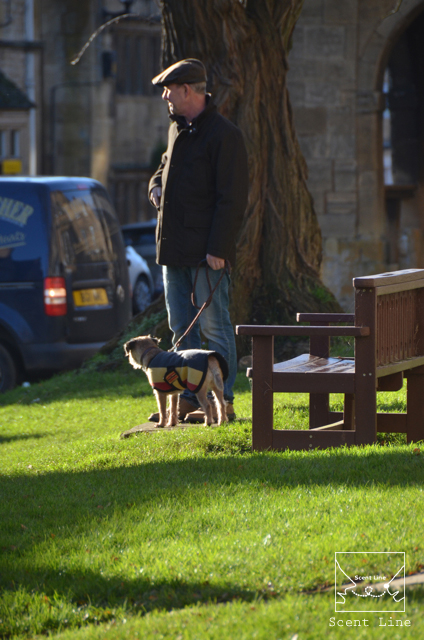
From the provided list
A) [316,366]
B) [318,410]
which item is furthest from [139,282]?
[316,366]

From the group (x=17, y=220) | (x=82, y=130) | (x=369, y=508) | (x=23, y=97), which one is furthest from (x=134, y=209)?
(x=369, y=508)

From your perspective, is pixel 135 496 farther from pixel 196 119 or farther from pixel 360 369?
pixel 196 119

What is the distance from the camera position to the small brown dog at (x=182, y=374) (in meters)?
6.14

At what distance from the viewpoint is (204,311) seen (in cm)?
642

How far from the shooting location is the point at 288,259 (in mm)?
9852

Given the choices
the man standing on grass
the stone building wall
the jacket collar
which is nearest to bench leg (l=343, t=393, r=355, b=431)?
the man standing on grass

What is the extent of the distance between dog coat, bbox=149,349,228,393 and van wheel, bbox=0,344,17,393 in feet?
14.2

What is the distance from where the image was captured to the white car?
16812 millimetres

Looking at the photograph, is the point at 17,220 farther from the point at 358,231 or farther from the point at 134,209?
the point at 134,209

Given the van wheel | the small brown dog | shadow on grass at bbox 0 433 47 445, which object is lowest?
shadow on grass at bbox 0 433 47 445

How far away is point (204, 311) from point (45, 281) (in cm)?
418

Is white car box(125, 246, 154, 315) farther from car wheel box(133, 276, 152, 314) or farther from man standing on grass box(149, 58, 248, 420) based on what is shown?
man standing on grass box(149, 58, 248, 420)

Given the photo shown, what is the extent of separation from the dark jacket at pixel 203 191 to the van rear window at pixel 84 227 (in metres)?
4.13

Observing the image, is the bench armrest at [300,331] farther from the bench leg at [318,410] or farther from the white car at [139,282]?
the white car at [139,282]
